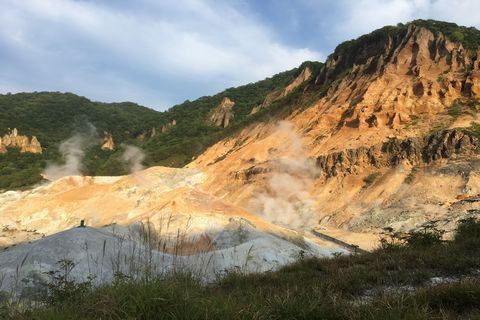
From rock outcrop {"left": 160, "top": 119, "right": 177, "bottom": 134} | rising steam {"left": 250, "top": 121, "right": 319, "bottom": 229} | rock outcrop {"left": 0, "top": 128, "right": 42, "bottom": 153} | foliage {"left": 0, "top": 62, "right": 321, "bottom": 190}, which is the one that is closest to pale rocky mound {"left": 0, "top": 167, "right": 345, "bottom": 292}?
rising steam {"left": 250, "top": 121, "right": 319, "bottom": 229}

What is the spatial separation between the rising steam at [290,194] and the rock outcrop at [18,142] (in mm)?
79631

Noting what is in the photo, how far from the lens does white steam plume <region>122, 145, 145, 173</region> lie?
8400 centimetres

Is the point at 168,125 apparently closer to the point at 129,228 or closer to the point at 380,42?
the point at 380,42

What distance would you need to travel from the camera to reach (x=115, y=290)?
405 cm

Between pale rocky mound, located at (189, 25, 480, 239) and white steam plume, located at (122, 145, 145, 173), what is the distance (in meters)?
32.5

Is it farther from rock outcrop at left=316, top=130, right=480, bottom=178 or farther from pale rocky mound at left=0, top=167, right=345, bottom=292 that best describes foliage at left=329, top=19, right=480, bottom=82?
pale rocky mound at left=0, top=167, right=345, bottom=292

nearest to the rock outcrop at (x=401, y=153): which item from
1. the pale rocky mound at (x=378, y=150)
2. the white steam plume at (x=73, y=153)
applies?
the pale rocky mound at (x=378, y=150)

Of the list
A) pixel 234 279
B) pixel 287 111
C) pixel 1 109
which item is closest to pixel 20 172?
pixel 1 109

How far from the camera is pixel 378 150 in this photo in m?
38.5

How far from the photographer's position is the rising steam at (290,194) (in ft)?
123

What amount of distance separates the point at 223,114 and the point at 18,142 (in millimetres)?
47608

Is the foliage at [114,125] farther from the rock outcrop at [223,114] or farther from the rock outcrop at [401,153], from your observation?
the rock outcrop at [401,153]

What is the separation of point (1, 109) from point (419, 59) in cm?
11163

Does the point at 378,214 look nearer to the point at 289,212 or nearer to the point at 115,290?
the point at 289,212
